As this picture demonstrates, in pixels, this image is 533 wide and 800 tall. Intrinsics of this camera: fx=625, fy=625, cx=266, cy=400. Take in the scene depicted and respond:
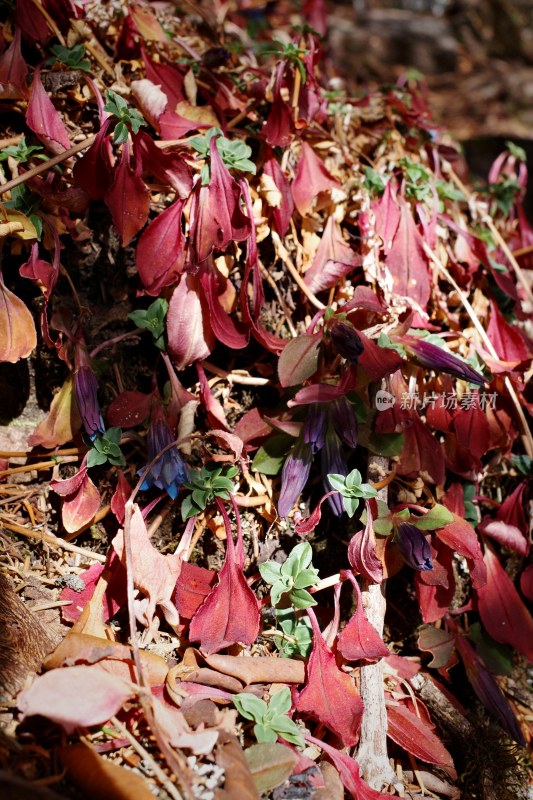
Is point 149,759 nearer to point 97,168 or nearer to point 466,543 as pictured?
point 466,543

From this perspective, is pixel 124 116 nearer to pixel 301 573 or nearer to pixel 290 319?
pixel 290 319

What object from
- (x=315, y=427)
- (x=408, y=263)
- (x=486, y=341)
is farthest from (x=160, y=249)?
(x=486, y=341)

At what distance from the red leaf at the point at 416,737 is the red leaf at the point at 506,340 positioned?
2.78 feet

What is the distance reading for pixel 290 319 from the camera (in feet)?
4.82

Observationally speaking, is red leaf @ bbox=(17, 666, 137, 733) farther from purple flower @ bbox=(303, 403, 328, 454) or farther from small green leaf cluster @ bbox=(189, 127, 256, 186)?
small green leaf cluster @ bbox=(189, 127, 256, 186)

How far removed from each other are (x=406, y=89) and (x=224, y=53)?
62 cm

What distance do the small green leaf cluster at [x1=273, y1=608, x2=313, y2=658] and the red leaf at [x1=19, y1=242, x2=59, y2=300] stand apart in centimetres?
79

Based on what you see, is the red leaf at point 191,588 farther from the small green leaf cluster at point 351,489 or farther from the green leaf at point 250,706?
the small green leaf cluster at point 351,489

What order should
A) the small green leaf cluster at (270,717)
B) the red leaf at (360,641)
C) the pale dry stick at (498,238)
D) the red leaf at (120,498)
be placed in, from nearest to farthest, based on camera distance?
the small green leaf cluster at (270,717)
the red leaf at (360,641)
the red leaf at (120,498)
the pale dry stick at (498,238)

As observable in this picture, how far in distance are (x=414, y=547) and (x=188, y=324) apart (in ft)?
2.09

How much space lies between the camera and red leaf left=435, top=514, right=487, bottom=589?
1.24 metres

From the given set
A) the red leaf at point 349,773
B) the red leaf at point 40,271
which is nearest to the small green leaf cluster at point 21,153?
the red leaf at point 40,271

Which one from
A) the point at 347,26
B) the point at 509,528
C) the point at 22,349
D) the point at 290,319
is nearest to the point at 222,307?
the point at 290,319

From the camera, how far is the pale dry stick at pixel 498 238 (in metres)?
1.74
